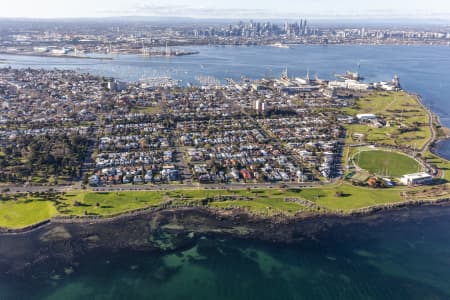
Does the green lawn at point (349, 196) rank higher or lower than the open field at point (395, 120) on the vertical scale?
lower

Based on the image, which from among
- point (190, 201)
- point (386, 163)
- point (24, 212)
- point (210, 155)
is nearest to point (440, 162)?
point (386, 163)

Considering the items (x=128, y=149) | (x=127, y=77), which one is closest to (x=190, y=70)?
(x=127, y=77)

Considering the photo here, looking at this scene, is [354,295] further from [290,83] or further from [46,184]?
[290,83]

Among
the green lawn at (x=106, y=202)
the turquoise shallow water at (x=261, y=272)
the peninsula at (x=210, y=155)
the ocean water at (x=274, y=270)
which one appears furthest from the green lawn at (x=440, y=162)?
the green lawn at (x=106, y=202)

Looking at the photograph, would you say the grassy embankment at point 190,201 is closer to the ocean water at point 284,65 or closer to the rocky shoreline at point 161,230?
the rocky shoreline at point 161,230

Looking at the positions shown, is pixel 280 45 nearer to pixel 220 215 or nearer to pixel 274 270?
pixel 220 215

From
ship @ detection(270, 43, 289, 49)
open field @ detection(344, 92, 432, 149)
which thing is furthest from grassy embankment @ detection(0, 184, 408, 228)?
ship @ detection(270, 43, 289, 49)
